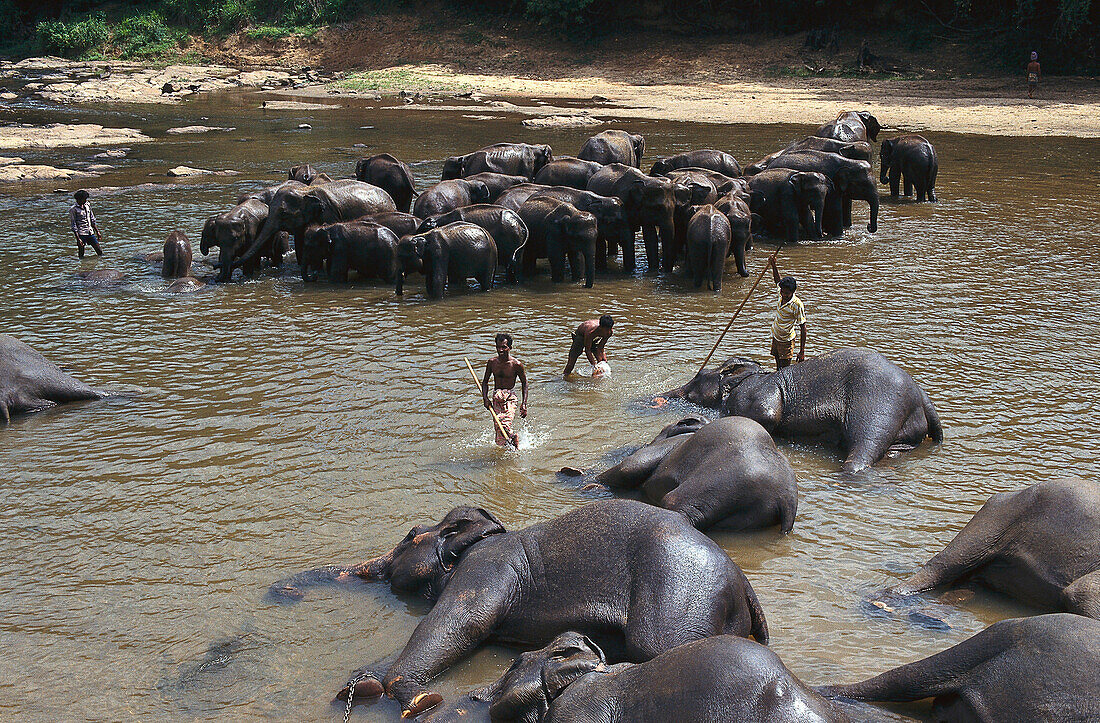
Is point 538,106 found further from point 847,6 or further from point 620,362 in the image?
point 620,362

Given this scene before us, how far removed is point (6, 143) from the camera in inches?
1083

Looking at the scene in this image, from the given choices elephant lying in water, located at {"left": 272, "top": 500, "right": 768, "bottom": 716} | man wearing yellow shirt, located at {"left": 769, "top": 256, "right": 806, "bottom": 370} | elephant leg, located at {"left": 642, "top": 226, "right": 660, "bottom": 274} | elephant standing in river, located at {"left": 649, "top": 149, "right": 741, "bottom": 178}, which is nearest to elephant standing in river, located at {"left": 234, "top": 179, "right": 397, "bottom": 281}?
elephant leg, located at {"left": 642, "top": 226, "right": 660, "bottom": 274}

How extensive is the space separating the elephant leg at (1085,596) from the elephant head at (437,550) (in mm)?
2827

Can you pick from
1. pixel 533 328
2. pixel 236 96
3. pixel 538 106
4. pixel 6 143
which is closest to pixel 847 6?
pixel 538 106

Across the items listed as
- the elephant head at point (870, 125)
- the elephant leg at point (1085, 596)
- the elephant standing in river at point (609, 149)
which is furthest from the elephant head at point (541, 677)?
the elephant head at point (870, 125)

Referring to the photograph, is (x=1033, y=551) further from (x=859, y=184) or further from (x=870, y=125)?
(x=870, y=125)

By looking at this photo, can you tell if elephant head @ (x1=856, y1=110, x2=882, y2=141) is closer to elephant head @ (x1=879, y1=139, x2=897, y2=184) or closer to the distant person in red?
elephant head @ (x1=879, y1=139, x2=897, y2=184)

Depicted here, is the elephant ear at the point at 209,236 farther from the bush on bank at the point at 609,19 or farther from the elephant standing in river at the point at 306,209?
the bush on bank at the point at 609,19

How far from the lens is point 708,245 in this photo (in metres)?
12.8

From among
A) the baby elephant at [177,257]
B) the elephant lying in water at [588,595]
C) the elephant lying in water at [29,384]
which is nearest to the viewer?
the elephant lying in water at [588,595]

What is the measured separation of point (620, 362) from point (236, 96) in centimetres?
3897

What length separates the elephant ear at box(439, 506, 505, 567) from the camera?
17.1 ft

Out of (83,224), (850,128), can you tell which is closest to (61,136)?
(83,224)

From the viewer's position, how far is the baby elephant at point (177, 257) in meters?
13.6
